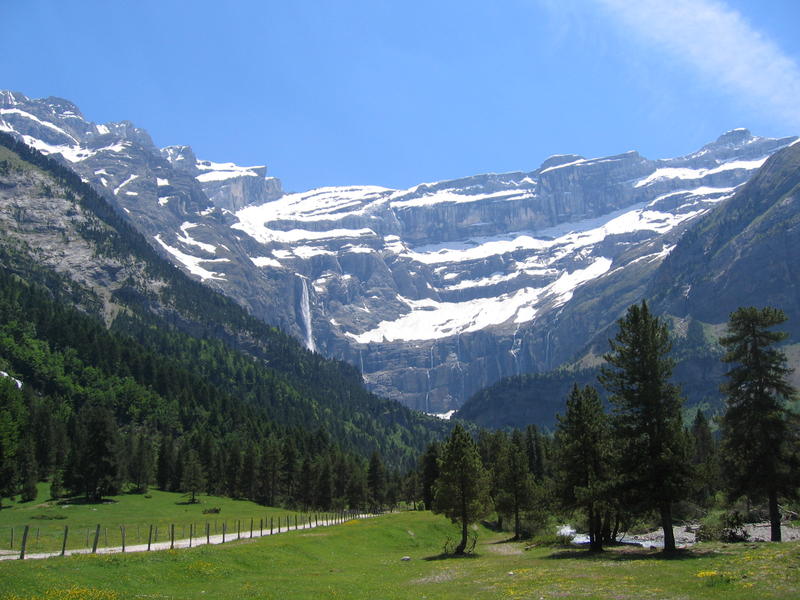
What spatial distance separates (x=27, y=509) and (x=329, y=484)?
173 feet

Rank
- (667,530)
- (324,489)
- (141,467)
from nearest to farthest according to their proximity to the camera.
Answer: (667,530) → (141,467) → (324,489)

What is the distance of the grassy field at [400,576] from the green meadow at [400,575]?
0.05 metres

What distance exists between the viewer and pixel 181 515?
7881 centimetres

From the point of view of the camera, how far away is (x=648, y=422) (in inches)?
1620

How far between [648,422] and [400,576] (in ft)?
61.4

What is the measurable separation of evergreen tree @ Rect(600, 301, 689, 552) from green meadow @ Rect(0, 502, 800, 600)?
3779 millimetres

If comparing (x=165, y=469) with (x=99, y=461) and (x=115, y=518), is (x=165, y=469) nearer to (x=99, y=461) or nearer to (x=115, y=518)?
(x=99, y=461)

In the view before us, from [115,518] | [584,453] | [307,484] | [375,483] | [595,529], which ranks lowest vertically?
[375,483]

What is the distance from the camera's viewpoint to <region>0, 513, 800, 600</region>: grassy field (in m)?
25.9

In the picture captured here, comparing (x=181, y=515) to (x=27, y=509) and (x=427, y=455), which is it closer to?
(x=27, y=509)

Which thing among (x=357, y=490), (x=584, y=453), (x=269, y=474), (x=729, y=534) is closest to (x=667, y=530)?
(x=729, y=534)

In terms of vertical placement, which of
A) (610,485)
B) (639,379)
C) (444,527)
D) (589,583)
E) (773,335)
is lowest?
(444,527)

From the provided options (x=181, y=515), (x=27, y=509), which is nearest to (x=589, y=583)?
(x=181, y=515)

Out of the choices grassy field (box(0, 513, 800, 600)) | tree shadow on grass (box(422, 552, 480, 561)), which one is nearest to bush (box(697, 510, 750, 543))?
grassy field (box(0, 513, 800, 600))
